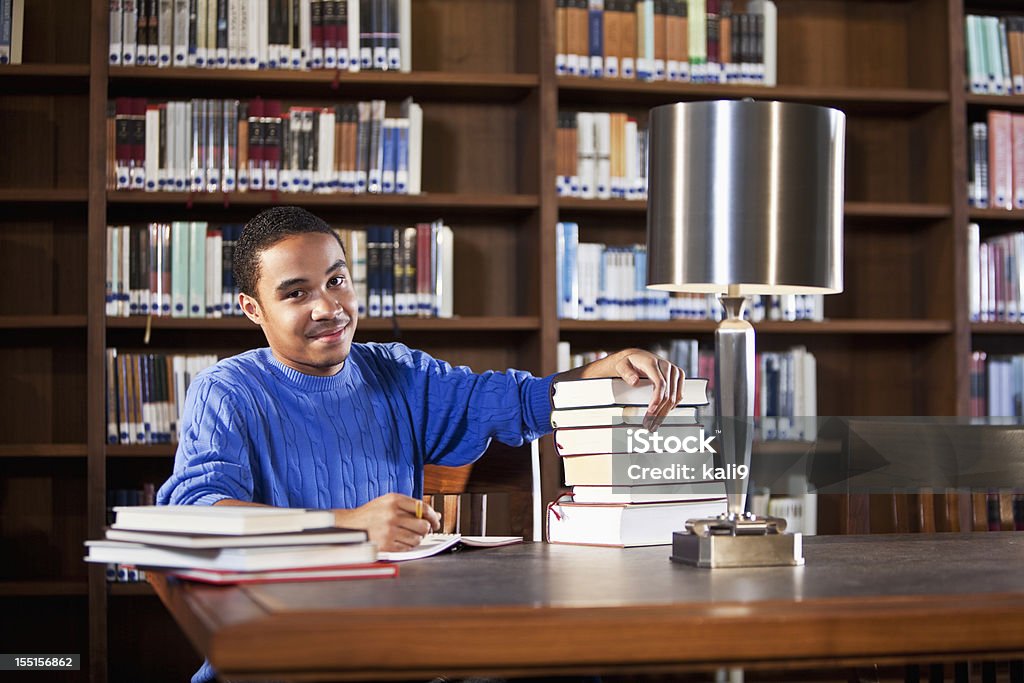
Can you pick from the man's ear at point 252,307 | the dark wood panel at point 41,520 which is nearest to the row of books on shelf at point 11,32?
the dark wood panel at point 41,520

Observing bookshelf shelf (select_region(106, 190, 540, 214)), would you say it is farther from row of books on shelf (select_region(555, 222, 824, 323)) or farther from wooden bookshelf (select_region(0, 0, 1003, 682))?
row of books on shelf (select_region(555, 222, 824, 323))

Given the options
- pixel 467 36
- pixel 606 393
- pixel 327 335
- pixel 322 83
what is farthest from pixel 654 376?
pixel 467 36

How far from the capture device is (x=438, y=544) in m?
1.41

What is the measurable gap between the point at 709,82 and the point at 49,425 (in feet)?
7.13

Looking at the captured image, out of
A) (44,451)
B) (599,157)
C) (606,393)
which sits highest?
(599,157)

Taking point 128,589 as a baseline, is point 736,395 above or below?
above

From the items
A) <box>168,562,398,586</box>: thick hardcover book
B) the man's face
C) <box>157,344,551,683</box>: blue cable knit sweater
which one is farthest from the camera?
the man's face

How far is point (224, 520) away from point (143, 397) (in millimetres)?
2181

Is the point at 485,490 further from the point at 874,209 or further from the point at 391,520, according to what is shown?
the point at 874,209

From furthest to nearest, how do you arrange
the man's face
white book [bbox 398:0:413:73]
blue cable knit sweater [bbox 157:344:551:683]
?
white book [bbox 398:0:413:73], the man's face, blue cable knit sweater [bbox 157:344:551:683]

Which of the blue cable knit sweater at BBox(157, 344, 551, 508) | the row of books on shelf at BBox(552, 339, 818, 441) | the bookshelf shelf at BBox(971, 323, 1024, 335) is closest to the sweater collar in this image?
the blue cable knit sweater at BBox(157, 344, 551, 508)

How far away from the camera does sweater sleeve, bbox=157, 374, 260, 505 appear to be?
4.72 ft

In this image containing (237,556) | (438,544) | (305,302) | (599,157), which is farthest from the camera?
(599,157)

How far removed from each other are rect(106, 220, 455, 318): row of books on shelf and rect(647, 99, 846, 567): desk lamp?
1.97m
